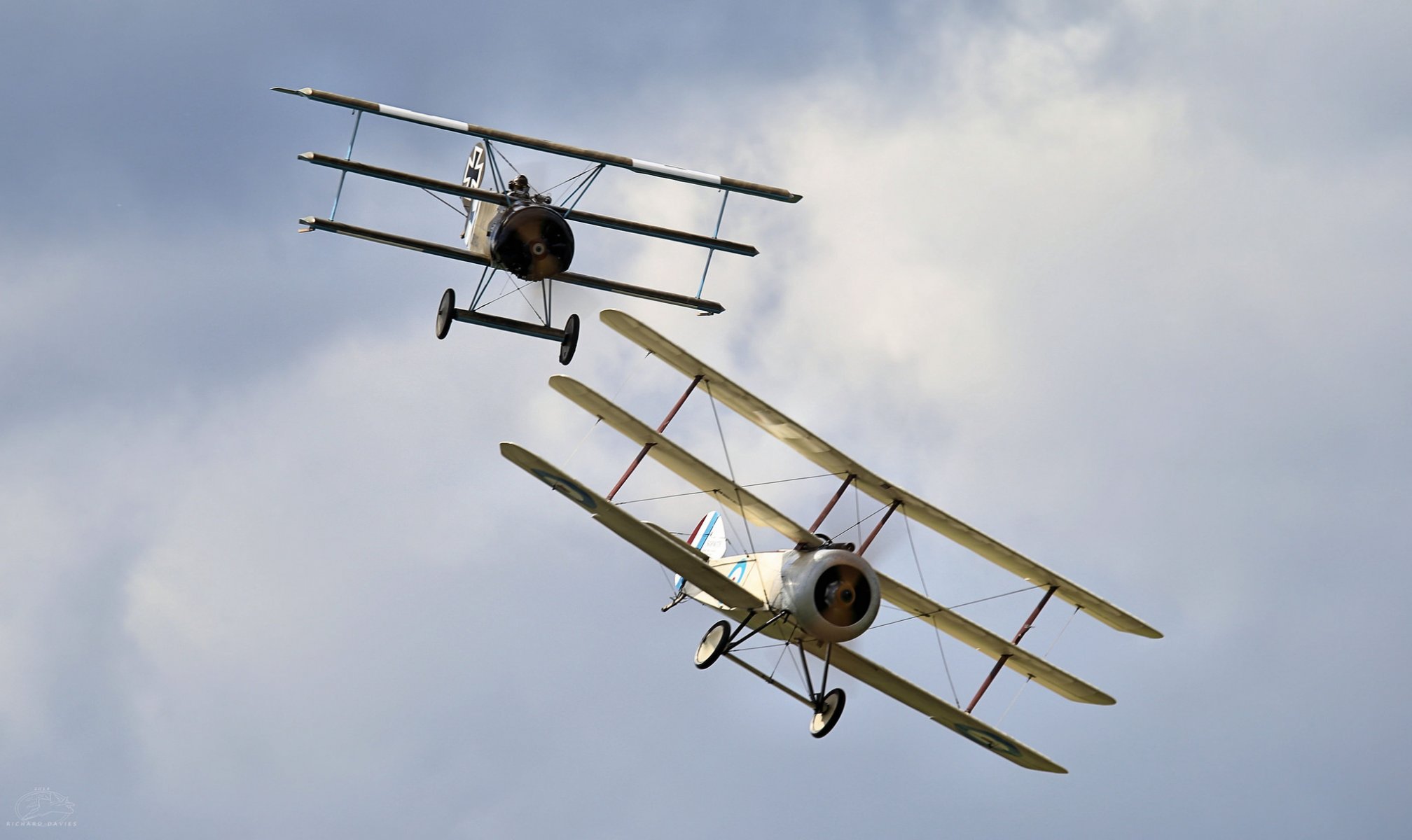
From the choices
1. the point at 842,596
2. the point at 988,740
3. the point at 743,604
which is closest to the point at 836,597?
the point at 842,596

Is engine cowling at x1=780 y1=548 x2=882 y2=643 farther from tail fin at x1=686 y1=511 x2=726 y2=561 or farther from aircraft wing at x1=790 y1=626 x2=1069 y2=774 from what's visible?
tail fin at x1=686 y1=511 x2=726 y2=561

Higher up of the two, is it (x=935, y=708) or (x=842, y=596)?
(x=842, y=596)

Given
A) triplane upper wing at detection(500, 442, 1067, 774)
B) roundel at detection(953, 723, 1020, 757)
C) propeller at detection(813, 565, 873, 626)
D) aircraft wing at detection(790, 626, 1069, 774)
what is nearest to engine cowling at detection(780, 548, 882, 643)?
propeller at detection(813, 565, 873, 626)

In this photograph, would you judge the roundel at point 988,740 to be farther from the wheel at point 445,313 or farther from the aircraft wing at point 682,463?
the wheel at point 445,313

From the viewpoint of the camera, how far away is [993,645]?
33.9 m

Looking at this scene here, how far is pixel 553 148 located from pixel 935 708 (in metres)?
11.3

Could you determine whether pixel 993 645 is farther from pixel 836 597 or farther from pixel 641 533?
pixel 641 533

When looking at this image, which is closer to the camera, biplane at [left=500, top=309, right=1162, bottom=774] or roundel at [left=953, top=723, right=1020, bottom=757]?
biplane at [left=500, top=309, right=1162, bottom=774]

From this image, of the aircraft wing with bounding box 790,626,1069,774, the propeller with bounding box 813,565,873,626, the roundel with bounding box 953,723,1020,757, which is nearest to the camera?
the propeller with bounding box 813,565,873,626

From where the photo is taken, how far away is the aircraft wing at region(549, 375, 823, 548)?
2953 cm

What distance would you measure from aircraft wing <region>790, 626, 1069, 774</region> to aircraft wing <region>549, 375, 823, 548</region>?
217 cm

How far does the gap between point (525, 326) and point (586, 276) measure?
1.36m

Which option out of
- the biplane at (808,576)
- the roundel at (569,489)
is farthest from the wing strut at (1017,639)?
the roundel at (569,489)

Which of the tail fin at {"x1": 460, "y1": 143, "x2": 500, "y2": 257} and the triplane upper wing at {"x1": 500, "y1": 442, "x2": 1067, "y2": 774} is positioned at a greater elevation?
the tail fin at {"x1": 460, "y1": 143, "x2": 500, "y2": 257}
